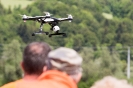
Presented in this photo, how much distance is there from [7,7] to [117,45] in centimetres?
664

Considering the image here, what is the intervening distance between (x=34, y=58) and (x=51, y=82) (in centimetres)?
19

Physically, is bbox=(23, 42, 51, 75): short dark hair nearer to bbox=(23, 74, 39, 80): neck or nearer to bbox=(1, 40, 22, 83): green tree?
bbox=(23, 74, 39, 80): neck

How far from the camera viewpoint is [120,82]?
263 cm

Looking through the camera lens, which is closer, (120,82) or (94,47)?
(120,82)

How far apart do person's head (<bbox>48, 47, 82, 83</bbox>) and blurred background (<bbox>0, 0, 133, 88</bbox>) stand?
21.9 meters

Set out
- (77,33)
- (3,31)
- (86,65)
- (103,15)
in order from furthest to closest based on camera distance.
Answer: (103,15) → (77,33) → (3,31) → (86,65)

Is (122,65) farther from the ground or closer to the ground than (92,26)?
closer to the ground

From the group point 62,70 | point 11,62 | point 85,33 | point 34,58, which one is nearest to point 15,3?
point 85,33

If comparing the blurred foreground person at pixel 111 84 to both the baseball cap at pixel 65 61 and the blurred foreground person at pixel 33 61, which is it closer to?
the baseball cap at pixel 65 61

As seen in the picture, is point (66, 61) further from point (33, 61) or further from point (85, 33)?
point (85, 33)

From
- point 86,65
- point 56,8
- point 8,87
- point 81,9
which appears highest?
point 81,9

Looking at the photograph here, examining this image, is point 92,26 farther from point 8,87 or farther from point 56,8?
point 8,87

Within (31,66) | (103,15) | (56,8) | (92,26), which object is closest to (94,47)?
(92,26)

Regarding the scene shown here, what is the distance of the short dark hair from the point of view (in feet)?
8.90
